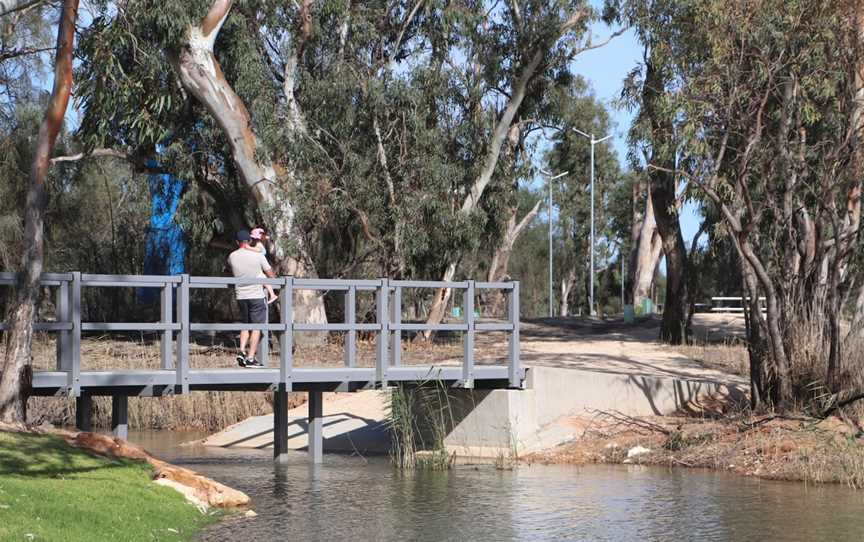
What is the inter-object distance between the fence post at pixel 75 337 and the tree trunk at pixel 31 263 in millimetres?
405

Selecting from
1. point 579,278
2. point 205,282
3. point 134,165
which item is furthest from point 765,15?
point 579,278

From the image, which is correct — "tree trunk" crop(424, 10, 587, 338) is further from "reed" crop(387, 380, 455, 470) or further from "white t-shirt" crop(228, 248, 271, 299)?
"white t-shirt" crop(228, 248, 271, 299)

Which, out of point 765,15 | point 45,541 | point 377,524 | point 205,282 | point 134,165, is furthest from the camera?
point 134,165

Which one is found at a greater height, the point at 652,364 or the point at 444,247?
the point at 444,247


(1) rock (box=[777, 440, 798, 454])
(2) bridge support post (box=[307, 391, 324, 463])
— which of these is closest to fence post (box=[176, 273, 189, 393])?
(2) bridge support post (box=[307, 391, 324, 463])

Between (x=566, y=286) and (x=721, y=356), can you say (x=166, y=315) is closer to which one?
(x=721, y=356)

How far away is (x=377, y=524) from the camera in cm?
1330

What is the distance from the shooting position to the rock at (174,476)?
13.2 metres

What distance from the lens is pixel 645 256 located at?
158ft

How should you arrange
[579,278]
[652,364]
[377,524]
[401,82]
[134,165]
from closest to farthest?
[377,524]
[652,364]
[401,82]
[134,165]
[579,278]

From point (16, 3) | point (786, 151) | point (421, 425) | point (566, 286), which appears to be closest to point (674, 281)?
point (786, 151)

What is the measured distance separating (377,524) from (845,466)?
265 inches

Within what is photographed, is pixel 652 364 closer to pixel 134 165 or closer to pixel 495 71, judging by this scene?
pixel 495 71

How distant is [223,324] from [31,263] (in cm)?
223
